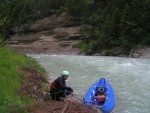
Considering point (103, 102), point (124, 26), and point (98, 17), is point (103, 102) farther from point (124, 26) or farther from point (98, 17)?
point (98, 17)

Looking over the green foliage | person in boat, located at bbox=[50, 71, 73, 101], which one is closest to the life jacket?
person in boat, located at bbox=[50, 71, 73, 101]

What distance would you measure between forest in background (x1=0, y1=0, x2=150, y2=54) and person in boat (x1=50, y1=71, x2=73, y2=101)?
55.7 ft

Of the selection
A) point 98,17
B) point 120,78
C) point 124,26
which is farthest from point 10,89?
point 98,17

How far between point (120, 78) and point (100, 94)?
497 cm

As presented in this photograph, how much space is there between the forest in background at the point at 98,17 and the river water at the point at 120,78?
17.8 ft

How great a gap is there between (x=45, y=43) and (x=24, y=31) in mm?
5316

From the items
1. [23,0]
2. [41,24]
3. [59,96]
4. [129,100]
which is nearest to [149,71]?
[129,100]

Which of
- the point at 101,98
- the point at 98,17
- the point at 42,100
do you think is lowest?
the point at 101,98

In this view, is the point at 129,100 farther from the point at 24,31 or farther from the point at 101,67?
the point at 24,31

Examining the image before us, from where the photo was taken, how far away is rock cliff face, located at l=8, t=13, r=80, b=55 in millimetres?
31438

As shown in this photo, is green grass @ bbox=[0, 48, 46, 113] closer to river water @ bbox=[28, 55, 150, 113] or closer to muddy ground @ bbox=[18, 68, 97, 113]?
muddy ground @ bbox=[18, 68, 97, 113]

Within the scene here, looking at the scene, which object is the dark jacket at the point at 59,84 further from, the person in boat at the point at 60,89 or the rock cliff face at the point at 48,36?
the rock cliff face at the point at 48,36

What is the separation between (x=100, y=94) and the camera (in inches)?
465

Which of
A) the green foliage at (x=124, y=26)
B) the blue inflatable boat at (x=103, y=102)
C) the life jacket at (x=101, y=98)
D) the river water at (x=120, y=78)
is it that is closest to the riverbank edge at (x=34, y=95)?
the blue inflatable boat at (x=103, y=102)
